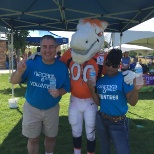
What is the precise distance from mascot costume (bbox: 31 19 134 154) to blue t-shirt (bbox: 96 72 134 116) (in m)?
0.47

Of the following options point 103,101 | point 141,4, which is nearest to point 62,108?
point 141,4

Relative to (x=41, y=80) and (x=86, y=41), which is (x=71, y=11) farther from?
(x=41, y=80)

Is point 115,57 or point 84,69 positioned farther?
point 84,69

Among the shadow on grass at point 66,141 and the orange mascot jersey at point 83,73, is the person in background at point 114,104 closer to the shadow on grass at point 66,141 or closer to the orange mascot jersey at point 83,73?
the orange mascot jersey at point 83,73

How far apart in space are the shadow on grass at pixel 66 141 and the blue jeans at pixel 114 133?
4.17 feet

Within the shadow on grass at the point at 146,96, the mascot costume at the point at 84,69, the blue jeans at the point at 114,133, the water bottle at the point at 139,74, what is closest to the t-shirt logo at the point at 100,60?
the mascot costume at the point at 84,69

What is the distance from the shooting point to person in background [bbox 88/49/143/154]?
2.79 metres

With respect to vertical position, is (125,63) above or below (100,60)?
below

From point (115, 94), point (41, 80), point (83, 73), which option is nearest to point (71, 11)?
point (83, 73)

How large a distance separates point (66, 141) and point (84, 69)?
172 cm

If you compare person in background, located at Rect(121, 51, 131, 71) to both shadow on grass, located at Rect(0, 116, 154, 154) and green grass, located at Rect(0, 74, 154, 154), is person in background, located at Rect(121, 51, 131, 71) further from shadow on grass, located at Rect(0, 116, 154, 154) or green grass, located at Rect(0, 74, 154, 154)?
shadow on grass, located at Rect(0, 116, 154, 154)

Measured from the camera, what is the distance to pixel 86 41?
3.32m

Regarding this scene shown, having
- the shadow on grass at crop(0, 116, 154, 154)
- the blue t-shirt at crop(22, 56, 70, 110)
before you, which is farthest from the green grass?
the blue t-shirt at crop(22, 56, 70, 110)

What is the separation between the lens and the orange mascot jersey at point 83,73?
339cm
